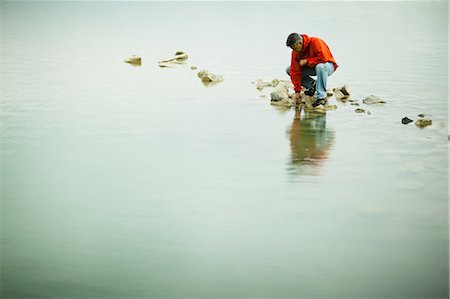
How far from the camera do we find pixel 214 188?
376cm

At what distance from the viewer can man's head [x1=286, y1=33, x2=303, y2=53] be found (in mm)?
5789

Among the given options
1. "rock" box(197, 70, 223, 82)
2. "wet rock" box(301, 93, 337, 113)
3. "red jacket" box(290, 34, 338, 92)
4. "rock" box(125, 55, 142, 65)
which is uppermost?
"rock" box(125, 55, 142, 65)

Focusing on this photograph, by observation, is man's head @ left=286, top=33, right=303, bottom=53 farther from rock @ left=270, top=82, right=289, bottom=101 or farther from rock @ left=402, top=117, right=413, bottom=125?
rock @ left=402, top=117, right=413, bottom=125

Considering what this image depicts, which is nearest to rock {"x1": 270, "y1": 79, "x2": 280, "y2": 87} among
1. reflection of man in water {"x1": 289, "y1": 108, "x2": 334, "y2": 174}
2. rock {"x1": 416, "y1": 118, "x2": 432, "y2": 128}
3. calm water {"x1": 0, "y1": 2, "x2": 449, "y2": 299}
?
calm water {"x1": 0, "y1": 2, "x2": 449, "y2": 299}

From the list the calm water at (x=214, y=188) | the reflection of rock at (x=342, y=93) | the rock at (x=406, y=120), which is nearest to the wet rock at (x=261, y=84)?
the calm water at (x=214, y=188)

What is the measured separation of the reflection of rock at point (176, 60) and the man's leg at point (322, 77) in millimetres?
3537

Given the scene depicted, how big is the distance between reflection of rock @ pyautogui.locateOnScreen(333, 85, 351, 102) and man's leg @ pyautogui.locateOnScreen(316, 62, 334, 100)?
17.0 inches

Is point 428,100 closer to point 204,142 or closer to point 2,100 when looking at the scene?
point 204,142

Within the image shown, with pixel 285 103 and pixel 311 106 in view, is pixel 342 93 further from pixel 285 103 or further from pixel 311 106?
pixel 285 103

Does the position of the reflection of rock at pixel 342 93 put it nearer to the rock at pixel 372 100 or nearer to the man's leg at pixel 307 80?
the rock at pixel 372 100

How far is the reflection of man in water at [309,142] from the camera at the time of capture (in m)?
4.21

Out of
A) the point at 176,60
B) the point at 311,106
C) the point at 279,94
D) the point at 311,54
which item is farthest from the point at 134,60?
the point at 311,106

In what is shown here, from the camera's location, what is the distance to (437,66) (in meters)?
8.56

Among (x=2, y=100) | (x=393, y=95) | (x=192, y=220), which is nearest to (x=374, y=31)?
(x=393, y=95)
